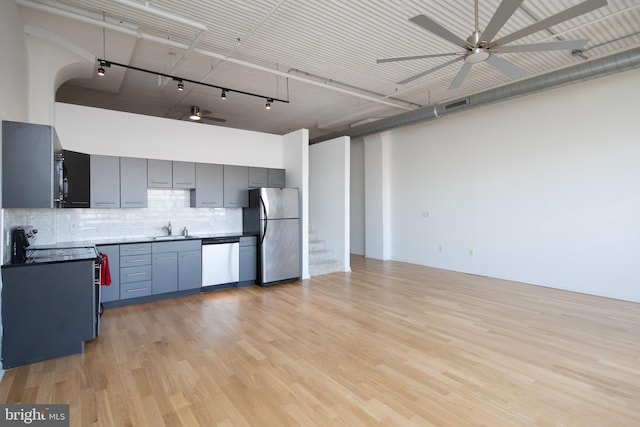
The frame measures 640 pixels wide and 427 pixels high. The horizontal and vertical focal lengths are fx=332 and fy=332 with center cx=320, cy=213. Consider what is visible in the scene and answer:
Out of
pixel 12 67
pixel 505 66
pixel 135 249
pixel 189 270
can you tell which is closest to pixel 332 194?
pixel 189 270

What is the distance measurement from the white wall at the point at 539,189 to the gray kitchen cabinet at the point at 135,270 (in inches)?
223

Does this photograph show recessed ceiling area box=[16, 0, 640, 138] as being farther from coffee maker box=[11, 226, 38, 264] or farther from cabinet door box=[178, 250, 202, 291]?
cabinet door box=[178, 250, 202, 291]

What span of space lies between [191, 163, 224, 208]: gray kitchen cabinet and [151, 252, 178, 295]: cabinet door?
1.06m

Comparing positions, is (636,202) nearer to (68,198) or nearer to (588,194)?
(588,194)

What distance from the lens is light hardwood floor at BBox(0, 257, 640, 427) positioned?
2.28 metres

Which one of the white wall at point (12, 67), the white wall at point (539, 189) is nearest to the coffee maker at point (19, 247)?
the white wall at point (12, 67)

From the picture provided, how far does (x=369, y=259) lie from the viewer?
8.60m

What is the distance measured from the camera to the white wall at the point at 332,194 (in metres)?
7.12

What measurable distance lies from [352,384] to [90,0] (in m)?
4.61

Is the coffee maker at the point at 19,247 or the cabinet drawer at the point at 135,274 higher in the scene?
the coffee maker at the point at 19,247

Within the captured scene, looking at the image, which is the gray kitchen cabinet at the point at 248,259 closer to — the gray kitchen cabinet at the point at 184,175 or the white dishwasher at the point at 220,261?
the white dishwasher at the point at 220,261

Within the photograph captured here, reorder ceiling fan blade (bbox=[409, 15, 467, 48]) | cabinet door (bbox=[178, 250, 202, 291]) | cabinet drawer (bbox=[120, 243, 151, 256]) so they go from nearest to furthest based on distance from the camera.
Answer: ceiling fan blade (bbox=[409, 15, 467, 48])
cabinet drawer (bbox=[120, 243, 151, 256])
cabinet door (bbox=[178, 250, 202, 291])

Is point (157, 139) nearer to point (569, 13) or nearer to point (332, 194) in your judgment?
point (332, 194)

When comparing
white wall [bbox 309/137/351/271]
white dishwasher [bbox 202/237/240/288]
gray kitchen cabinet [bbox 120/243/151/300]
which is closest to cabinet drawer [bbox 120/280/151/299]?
gray kitchen cabinet [bbox 120/243/151/300]
